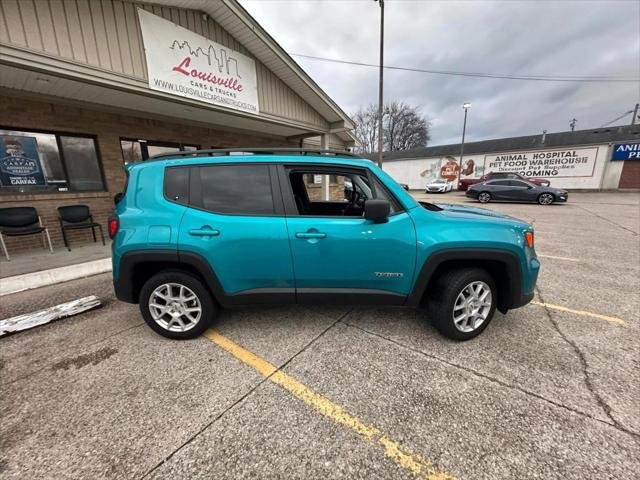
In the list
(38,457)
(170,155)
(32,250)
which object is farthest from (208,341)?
(32,250)

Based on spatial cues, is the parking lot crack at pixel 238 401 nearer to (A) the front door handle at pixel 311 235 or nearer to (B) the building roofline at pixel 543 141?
(A) the front door handle at pixel 311 235

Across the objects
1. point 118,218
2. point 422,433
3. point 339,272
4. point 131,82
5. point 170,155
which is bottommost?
point 422,433

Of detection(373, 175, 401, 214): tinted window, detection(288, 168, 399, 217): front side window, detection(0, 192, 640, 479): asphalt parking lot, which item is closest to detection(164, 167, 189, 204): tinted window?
detection(288, 168, 399, 217): front side window

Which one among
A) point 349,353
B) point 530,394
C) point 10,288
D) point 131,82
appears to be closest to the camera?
point 530,394

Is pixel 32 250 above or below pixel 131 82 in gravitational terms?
below

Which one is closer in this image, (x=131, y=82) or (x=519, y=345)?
(x=519, y=345)

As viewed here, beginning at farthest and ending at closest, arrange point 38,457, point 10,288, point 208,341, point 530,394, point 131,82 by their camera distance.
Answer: point 131,82, point 10,288, point 208,341, point 530,394, point 38,457

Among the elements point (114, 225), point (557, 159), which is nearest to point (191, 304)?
point (114, 225)

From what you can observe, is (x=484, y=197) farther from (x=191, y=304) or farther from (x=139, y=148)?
(x=191, y=304)

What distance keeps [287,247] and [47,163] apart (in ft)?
22.5

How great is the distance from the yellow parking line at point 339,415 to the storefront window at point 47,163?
20.9 feet

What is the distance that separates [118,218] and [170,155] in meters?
0.79

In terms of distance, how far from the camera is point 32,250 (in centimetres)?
577

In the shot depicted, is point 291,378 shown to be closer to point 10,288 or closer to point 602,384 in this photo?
point 602,384
